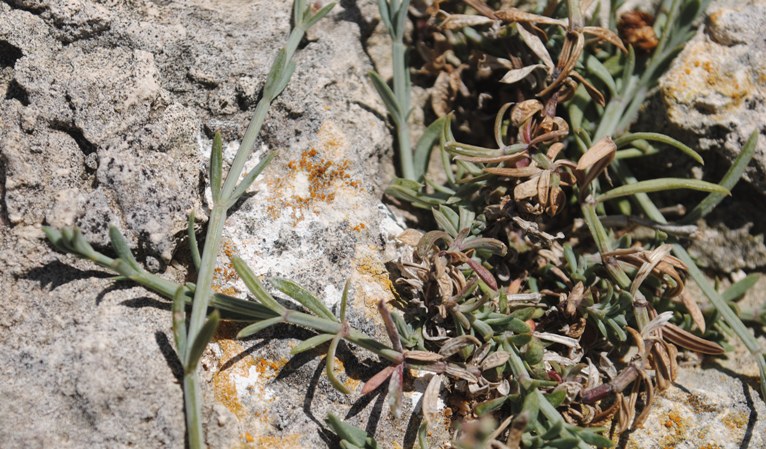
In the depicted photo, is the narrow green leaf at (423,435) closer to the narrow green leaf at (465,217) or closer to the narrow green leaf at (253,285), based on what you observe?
the narrow green leaf at (253,285)

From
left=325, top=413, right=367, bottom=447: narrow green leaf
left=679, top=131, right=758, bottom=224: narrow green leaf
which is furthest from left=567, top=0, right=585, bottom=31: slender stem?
left=325, top=413, right=367, bottom=447: narrow green leaf

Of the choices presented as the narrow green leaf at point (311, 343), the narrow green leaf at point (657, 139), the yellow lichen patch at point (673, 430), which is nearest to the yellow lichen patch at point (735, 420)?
the yellow lichen patch at point (673, 430)

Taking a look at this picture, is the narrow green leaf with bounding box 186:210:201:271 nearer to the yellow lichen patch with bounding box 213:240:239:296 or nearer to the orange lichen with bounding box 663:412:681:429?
the yellow lichen patch with bounding box 213:240:239:296

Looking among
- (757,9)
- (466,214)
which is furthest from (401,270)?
(757,9)

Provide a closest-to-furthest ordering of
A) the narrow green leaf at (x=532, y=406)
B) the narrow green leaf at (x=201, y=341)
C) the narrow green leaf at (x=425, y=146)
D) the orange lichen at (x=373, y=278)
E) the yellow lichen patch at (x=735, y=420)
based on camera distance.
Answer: the narrow green leaf at (x=201, y=341) < the narrow green leaf at (x=532, y=406) < the orange lichen at (x=373, y=278) < the yellow lichen patch at (x=735, y=420) < the narrow green leaf at (x=425, y=146)

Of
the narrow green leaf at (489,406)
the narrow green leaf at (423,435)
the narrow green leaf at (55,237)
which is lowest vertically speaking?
the narrow green leaf at (423,435)

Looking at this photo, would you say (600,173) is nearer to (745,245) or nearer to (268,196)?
(745,245)
